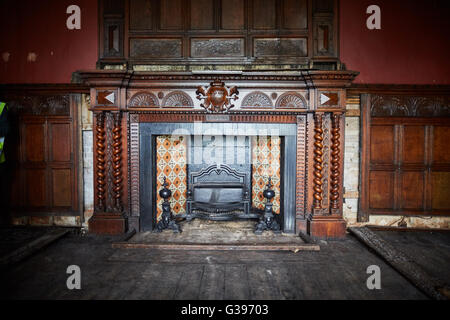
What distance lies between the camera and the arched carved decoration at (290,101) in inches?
131

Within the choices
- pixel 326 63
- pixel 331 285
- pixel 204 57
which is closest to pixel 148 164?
pixel 204 57

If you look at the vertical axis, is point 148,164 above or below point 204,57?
below

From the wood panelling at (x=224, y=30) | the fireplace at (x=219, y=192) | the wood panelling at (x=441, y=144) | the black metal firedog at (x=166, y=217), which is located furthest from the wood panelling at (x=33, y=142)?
the wood panelling at (x=441, y=144)

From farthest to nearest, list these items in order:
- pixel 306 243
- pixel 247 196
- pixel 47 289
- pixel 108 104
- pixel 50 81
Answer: pixel 247 196 < pixel 50 81 < pixel 108 104 < pixel 306 243 < pixel 47 289

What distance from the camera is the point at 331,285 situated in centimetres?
223

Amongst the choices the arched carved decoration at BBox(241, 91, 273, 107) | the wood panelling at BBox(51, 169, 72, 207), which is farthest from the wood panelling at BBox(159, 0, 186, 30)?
the wood panelling at BBox(51, 169, 72, 207)

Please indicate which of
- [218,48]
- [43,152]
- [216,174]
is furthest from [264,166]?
[43,152]

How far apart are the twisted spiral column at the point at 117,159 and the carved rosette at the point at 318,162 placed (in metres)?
2.54

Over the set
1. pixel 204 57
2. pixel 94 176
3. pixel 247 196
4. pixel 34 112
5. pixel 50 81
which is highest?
pixel 204 57

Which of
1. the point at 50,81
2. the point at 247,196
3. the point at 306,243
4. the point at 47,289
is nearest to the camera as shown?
the point at 47,289

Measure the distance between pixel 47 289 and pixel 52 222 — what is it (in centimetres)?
196

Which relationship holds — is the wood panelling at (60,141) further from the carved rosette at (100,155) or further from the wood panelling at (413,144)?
the wood panelling at (413,144)

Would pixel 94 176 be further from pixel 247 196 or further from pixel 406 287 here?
pixel 406 287

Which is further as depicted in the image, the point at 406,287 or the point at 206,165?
the point at 206,165
